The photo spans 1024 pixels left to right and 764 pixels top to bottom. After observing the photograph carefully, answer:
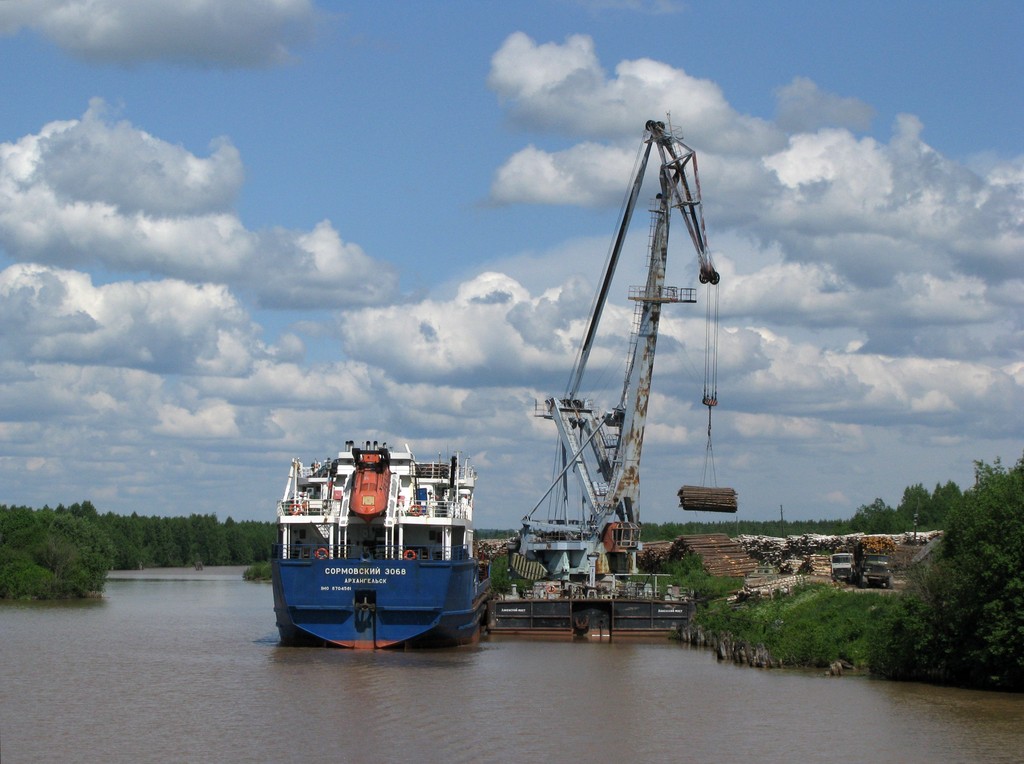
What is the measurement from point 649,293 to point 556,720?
3521 centimetres

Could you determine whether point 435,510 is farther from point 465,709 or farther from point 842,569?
point 842,569

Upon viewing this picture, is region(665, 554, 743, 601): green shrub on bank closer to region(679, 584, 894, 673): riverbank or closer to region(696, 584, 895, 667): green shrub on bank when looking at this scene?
region(679, 584, 894, 673): riverbank

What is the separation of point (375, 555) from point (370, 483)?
9.84 ft

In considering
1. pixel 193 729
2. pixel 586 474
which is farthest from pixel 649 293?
pixel 193 729

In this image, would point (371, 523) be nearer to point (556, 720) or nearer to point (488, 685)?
point (488, 685)

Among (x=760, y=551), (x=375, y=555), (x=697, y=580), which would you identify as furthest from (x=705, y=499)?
(x=760, y=551)

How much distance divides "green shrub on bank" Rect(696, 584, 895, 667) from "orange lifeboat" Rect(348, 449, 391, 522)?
13420 mm

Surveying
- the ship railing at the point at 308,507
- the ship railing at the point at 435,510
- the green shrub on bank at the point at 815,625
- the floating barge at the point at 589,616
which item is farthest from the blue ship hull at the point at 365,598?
the floating barge at the point at 589,616

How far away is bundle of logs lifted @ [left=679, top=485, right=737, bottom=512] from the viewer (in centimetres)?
6600

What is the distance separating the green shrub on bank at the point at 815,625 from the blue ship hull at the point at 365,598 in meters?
10.8

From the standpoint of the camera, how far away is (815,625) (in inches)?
1817

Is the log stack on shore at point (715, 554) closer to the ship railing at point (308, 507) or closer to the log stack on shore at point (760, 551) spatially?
the log stack on shore at point (760, 551)

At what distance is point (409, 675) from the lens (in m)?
41.5

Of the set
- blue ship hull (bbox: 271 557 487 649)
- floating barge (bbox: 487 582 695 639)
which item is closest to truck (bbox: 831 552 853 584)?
floating barge (bbox: 487 582 695 639)
